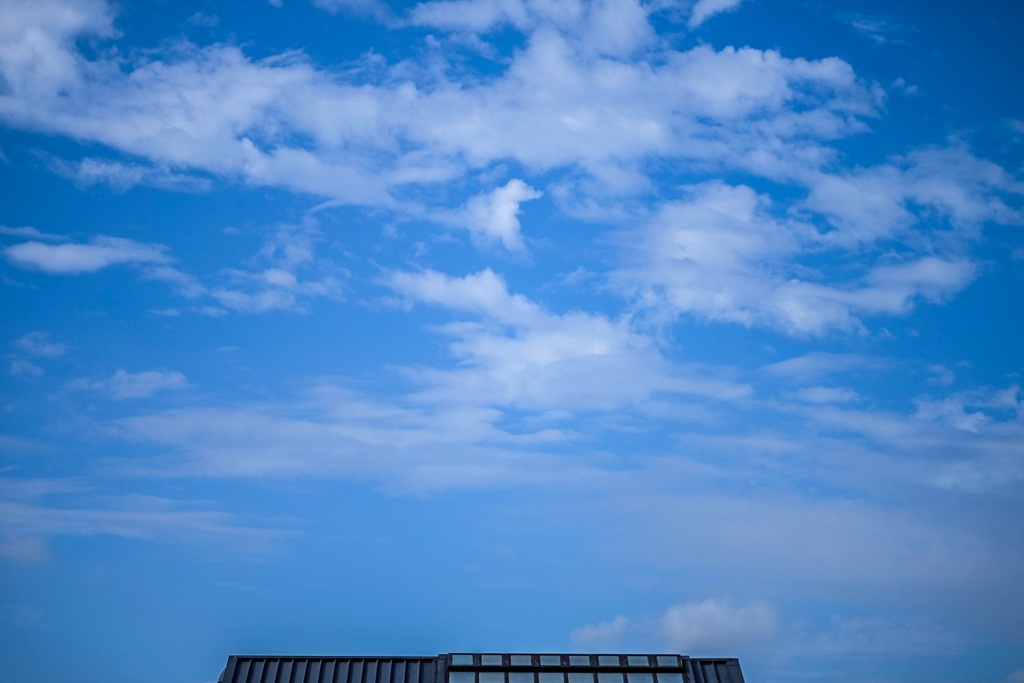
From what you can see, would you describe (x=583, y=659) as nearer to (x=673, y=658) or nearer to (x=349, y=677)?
(x=673, y=658)

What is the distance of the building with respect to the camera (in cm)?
3916

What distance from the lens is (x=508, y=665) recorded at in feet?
131

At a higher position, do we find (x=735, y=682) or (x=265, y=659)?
(x=265, y=659)

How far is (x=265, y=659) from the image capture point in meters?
39.8

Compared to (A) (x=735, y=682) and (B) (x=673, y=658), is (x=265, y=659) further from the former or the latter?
(A) (x=735, y=682)

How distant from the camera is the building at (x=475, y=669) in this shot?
128 feet

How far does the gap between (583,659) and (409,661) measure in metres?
9.02

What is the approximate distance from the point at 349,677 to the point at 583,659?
1200 centimetres

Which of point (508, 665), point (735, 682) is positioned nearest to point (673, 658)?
point (735, 682)

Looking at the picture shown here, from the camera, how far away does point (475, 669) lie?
130ft

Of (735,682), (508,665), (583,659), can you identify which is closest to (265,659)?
(508,665)

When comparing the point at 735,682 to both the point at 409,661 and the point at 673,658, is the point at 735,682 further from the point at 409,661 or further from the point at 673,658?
the point at 409,661

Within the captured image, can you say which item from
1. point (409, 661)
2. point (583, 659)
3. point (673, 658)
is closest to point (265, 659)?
point (409, 661)

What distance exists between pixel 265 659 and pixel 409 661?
24.3 ft
